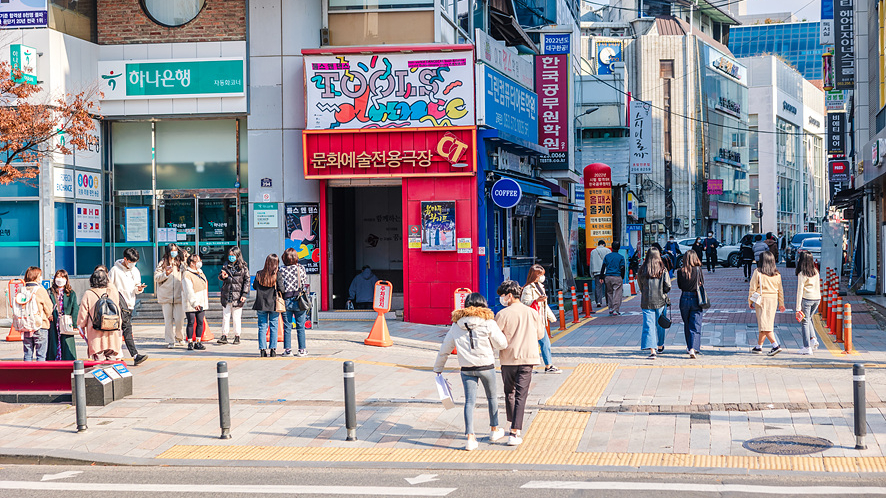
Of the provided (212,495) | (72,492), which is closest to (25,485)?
(72,492)

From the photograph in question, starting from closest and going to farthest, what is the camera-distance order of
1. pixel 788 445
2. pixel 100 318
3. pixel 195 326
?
pixel 788 445
pixel 100 318
pixel 195 326

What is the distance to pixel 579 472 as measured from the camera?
8.00 m

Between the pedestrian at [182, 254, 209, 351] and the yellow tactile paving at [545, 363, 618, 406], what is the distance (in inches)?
257

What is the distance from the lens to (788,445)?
339 inches

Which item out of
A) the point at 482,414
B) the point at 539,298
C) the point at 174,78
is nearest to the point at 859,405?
the point at 482,414

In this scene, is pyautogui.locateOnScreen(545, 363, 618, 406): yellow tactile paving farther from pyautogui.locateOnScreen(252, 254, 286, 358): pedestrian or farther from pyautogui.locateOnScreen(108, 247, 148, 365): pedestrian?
pyautogui.locateOnScreen(108, 247, 148, 365): pedestrian

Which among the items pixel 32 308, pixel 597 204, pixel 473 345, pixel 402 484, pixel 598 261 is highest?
pixel 597 204

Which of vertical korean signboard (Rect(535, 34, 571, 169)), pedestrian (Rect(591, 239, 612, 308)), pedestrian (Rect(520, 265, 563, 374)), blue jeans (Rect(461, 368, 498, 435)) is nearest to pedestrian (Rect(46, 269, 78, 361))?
pedestrian (Rect(520, 265, 563, 374))

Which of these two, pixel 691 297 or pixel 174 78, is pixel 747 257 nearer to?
pixel 691 297

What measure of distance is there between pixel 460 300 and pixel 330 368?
3.68 metres

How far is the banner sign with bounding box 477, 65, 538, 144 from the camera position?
1906cm

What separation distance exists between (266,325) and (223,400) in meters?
5.44

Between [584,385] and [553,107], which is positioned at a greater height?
[553,107]

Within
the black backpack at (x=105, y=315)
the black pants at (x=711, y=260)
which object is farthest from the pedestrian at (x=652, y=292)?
the black pants at (x=711, y=260)
